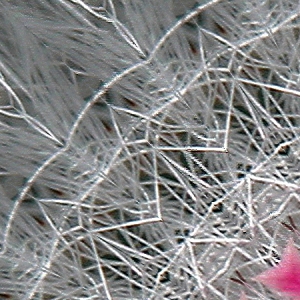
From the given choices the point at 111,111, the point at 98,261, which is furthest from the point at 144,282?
the point at 111,111

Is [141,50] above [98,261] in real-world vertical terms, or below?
above

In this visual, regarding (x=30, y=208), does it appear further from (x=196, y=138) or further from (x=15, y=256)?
(x=196, y=138)

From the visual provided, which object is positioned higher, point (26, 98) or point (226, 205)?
point (26, 98)

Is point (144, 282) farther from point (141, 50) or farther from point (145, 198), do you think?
point (141, 50)

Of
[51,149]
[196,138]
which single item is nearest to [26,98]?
[51,149]
